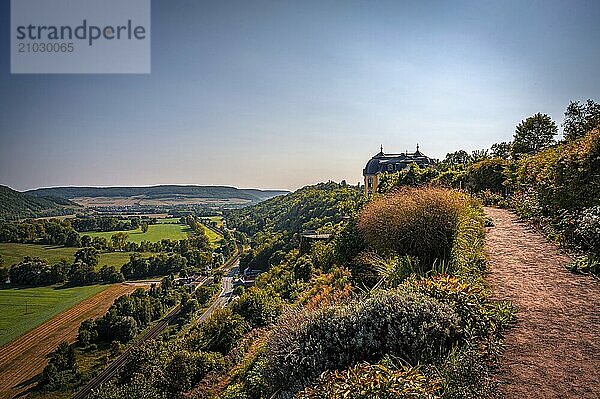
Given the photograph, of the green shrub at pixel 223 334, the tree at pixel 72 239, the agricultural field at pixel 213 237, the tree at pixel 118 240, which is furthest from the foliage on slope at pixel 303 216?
the tree at pixel 72 239

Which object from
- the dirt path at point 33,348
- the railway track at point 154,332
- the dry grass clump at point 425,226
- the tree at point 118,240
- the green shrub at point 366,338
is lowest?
the railway track at point 154,332

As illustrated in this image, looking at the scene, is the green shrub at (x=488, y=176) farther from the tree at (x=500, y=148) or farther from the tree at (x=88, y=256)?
the tree at (x=88, y=256)

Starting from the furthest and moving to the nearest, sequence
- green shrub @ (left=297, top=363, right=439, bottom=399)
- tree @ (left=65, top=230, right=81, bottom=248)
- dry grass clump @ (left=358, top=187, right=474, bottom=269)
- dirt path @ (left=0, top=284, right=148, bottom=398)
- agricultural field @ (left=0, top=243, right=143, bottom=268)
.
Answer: tree @ (left=65, top=230, right=81, bottom=248), agricultural field @ (left=0, top=243, right=143, bottom=268), dirt path @ (left=0, top=284, right=148, bottom=398), dry grass clump @ (left=358, top=187, right=474, bottom=269), green shrub @ (left=297, top=363, right=439, bottom=399)

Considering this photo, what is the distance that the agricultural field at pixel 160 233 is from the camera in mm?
34594

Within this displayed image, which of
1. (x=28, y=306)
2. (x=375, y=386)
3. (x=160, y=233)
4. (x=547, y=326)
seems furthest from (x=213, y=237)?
(x=375, y=386)

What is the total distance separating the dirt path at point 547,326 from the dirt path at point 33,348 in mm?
19265

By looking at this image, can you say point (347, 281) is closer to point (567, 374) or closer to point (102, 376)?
point (567, 374)

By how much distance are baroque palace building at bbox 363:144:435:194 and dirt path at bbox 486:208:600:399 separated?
22984 millimetres

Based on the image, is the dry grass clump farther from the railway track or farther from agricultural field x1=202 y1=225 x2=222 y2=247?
agricultural field x1=202 y1=225 x2=222 y2=247

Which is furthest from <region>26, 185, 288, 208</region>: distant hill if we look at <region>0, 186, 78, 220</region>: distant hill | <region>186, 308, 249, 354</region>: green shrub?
<region>186, 308, 249, 354</region>: green shrub

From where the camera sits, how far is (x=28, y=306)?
18.0 meters

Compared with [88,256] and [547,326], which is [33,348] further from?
[547,326]

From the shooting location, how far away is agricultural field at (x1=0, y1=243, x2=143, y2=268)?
62.4 ft

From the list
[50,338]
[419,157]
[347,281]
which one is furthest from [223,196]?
[347,281]
